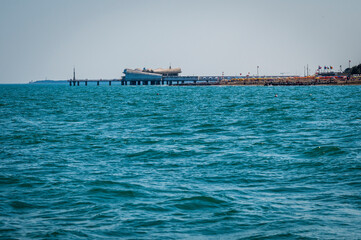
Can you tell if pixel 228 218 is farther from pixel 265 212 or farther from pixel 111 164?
pixel 111 164

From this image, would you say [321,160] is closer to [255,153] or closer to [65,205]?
[255,153]

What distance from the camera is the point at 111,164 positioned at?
57.9 feet

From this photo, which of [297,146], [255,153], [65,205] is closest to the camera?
[65,205]

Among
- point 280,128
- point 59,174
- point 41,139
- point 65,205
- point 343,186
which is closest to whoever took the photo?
point 65,205

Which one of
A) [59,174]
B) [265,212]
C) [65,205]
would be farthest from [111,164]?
[265,212]

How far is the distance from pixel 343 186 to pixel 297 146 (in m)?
7.78

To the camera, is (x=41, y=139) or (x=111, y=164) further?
(x=41, y=139)

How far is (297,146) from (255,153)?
289cm

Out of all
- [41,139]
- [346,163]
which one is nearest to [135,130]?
[41,139]

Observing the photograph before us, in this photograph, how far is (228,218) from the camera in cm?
1076

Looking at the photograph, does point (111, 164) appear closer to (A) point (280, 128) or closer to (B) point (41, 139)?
(B) point (41, 139)

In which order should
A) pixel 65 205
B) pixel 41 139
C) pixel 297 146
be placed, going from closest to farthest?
1. pixel 65 205
2. pixel 297 146
3. pixel 41 139

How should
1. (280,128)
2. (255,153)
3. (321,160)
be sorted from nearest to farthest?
1. (321,160)
2. (255,153)
3. (280,128)

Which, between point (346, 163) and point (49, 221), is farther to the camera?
point (346, 163)
